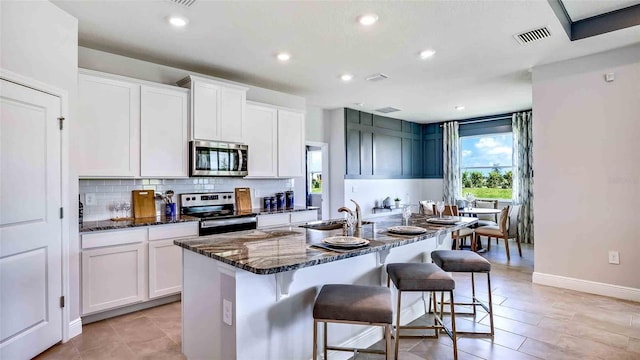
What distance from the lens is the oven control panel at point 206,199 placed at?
4.05 metres

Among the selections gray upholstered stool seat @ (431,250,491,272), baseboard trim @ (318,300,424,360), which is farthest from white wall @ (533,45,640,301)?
baseboard trim @ (318,300,424,360)

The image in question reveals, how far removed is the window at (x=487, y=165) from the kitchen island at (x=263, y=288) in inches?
222

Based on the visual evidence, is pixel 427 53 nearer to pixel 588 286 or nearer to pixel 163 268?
pixel 588 286

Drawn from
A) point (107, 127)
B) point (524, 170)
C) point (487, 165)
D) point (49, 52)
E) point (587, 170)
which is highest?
point (49, 52)

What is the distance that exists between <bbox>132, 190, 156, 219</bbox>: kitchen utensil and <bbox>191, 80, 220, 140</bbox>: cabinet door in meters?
0.82

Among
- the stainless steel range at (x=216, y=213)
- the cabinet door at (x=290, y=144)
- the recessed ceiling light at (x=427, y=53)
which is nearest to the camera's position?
the recessed ceiling light at (x=427, y=53)

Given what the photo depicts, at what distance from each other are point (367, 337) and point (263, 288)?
109 cm

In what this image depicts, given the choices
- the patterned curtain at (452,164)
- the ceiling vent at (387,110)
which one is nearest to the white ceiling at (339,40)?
the ceiling vent at (387,110)

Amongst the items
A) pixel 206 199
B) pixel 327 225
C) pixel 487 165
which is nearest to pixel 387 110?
pixel 487 165

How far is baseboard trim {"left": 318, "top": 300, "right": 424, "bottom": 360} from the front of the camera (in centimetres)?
228

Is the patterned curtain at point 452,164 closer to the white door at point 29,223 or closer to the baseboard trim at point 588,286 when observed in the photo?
the baseboard trim at point 588,286

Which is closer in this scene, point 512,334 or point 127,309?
point 512,334

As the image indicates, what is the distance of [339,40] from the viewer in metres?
3.26

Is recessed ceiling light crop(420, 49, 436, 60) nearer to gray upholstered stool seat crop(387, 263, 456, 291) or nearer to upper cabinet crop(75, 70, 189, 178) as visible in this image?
gray upholstered stool seat crop(387, 263, 456, 291)
